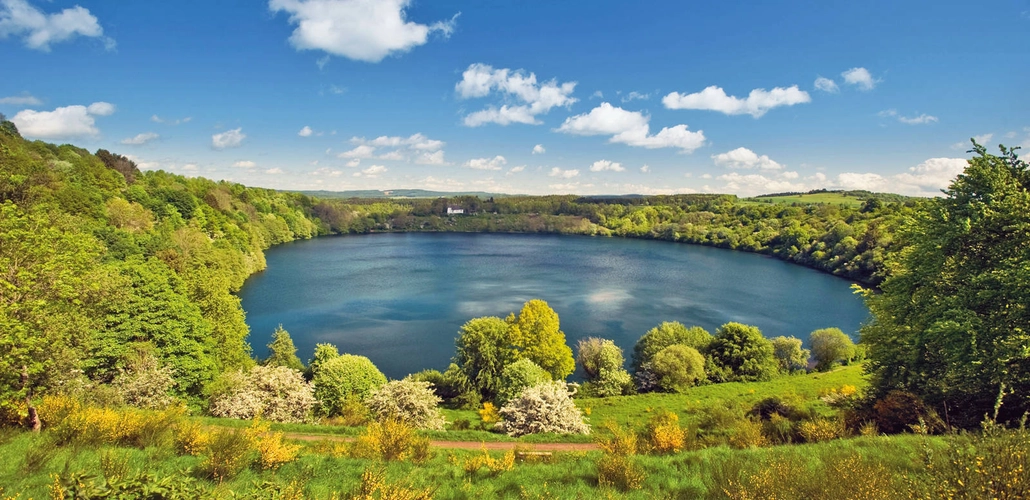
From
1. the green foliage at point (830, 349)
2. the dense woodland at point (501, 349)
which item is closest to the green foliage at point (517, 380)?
the dense woodland at point (501, 349)

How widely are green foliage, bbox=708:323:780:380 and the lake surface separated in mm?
8768

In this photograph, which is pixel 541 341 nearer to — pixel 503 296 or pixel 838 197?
pixel 503 296

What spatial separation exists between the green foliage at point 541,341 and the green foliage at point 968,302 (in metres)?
14.8

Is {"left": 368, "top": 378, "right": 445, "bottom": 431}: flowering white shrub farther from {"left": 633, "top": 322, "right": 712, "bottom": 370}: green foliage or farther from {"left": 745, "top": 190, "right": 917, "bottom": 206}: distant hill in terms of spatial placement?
{"left": 745, "top": 190, "right": 917, "bottom": 206}: distant hill

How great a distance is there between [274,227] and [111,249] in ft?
233

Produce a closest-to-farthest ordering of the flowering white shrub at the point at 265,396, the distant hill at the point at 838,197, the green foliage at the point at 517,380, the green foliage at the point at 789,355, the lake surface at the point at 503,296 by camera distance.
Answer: the flowering white shrub at the point at 265,396, the green foliage at the point at 517,380, the green foliage at the point at 789,355, the lake surface at the point at 503,296, the distant hill at the point at 838,197

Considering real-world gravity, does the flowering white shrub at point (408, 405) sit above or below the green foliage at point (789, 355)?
above

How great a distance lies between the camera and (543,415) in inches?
679

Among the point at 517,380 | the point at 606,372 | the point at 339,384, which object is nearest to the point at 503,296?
the point at 606,372

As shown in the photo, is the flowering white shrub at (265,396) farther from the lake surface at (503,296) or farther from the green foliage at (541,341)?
the green foliage at (541,341)

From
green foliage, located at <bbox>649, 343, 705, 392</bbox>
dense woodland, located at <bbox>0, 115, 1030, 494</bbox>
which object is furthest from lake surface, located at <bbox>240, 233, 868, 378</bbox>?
green foliage, located at <bbox>649, 343, 705, 392</bbox>

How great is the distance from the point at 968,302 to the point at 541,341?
17746 mm

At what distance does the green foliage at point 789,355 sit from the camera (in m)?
29.4

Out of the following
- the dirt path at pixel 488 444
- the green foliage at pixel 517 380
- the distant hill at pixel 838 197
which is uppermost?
the distant hill at pixel 838 197
